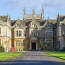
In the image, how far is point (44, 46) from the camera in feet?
210

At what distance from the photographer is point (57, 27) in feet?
206

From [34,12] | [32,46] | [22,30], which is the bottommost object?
[32,46]

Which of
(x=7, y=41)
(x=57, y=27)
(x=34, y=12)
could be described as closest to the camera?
(x=7, y=41)

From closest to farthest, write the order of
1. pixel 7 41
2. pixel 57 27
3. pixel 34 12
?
pixel 7 41, pixel 57 27, pixel 34 12

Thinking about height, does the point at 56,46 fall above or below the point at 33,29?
below

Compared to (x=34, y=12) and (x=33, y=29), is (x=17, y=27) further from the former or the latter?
(x=34, y=12)

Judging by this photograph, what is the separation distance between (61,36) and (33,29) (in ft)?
32.3

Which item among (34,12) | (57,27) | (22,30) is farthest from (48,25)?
(34,12)

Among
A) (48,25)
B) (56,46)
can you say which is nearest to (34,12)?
(48,25)

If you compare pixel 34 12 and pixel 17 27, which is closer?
pixel 17 27

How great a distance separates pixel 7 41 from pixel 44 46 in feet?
43.4

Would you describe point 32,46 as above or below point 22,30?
A: below

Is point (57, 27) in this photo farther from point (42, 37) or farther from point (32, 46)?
point (32, 46)

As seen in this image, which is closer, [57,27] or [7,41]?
[7,41]
